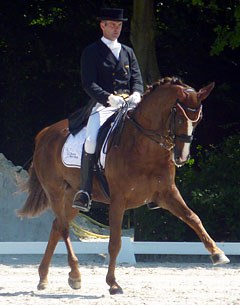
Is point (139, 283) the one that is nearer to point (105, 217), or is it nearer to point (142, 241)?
point (142, 241)

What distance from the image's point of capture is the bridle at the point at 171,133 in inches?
319

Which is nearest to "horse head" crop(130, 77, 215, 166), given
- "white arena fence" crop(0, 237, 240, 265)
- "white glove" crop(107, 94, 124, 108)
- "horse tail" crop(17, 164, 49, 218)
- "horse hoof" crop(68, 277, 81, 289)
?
"white glove" crop(107, 94, 124, 108)

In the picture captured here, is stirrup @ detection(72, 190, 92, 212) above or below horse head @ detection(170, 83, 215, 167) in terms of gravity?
below

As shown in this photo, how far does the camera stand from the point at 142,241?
488 inches

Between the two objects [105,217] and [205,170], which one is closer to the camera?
[205,170]

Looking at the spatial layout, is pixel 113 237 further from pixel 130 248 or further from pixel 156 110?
pixel 130 248

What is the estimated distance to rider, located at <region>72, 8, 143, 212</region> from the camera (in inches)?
349

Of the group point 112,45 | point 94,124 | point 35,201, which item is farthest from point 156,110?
point 35,201

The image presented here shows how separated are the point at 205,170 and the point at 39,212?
3.19 metres

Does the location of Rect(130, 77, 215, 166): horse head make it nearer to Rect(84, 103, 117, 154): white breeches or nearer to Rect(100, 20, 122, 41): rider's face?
Rect(84, 103, 117, 154): white breeches

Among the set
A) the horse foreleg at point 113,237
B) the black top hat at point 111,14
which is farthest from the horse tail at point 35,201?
the black top hat at point 111,14

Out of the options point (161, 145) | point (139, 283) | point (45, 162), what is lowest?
point (139, 283)

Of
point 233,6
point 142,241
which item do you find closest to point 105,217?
point 142,241

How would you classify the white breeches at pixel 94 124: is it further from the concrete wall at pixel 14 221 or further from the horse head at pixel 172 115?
the concrete wall at pixel 14 221
